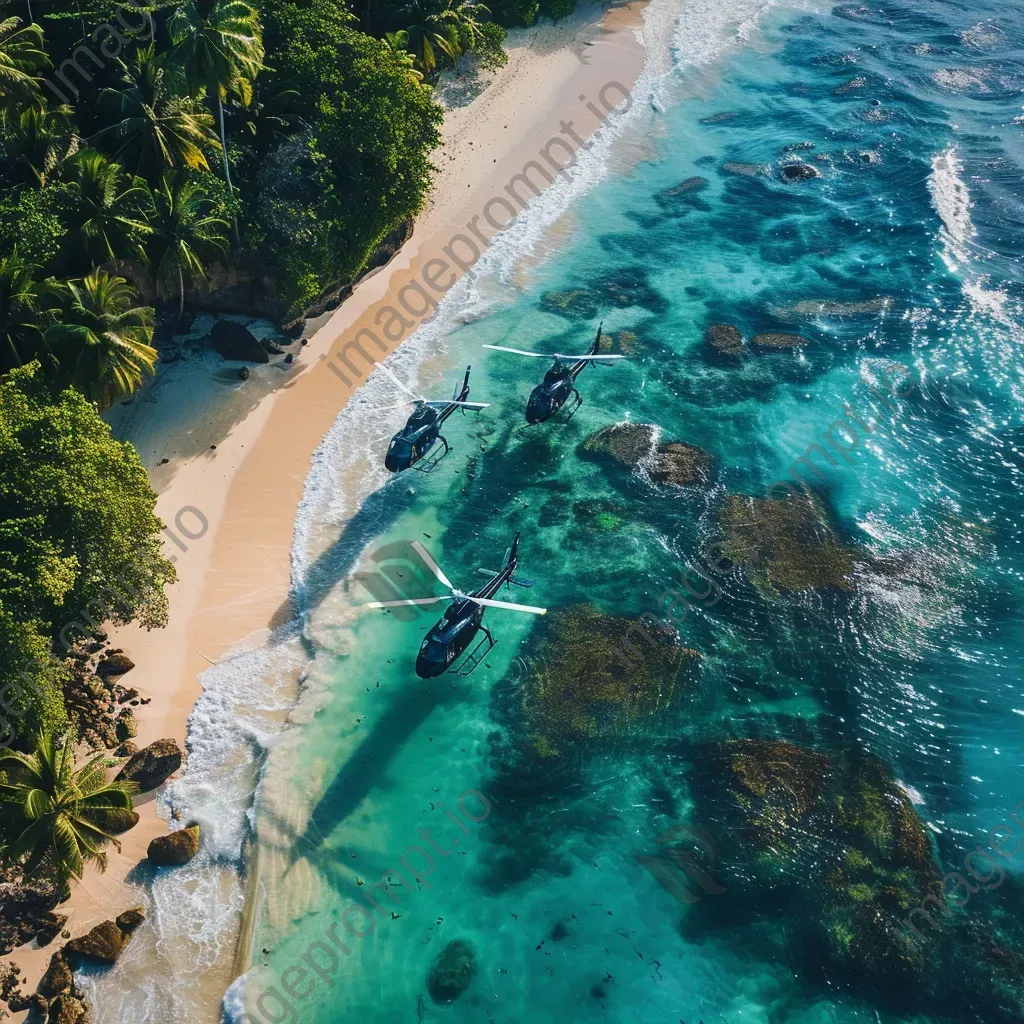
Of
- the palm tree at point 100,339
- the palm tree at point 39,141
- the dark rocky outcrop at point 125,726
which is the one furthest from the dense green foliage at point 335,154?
the dark rocky outcrop at point 125,726

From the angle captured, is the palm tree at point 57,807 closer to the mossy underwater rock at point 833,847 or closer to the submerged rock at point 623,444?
the mossy underwater rock at point 833,847

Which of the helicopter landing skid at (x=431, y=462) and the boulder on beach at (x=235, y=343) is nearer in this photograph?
the helicopter landing skid at (x=431, y=462)

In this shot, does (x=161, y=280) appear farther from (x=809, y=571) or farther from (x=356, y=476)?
(x=809, y=571)

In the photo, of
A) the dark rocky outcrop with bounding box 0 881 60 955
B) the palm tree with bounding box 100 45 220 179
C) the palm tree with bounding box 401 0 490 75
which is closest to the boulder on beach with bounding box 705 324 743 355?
the palm tree with bounding box 401 0 490 75

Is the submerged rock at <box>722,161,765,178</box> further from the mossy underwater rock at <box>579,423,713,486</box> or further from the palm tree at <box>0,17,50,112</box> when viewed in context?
the palm tree at <box>0,17,50,112</box>

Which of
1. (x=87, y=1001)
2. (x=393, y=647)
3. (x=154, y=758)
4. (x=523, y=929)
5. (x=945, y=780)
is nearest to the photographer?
(x=87, y=1001)

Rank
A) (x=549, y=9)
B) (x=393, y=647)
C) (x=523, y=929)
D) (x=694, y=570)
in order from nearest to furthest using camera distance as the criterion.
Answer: (x=523, y=929) → (x=393, y=647) → (x=694, y=570) → (x=549, y=9)

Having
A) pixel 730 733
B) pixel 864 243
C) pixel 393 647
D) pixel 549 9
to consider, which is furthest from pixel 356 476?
pixel 549 9
